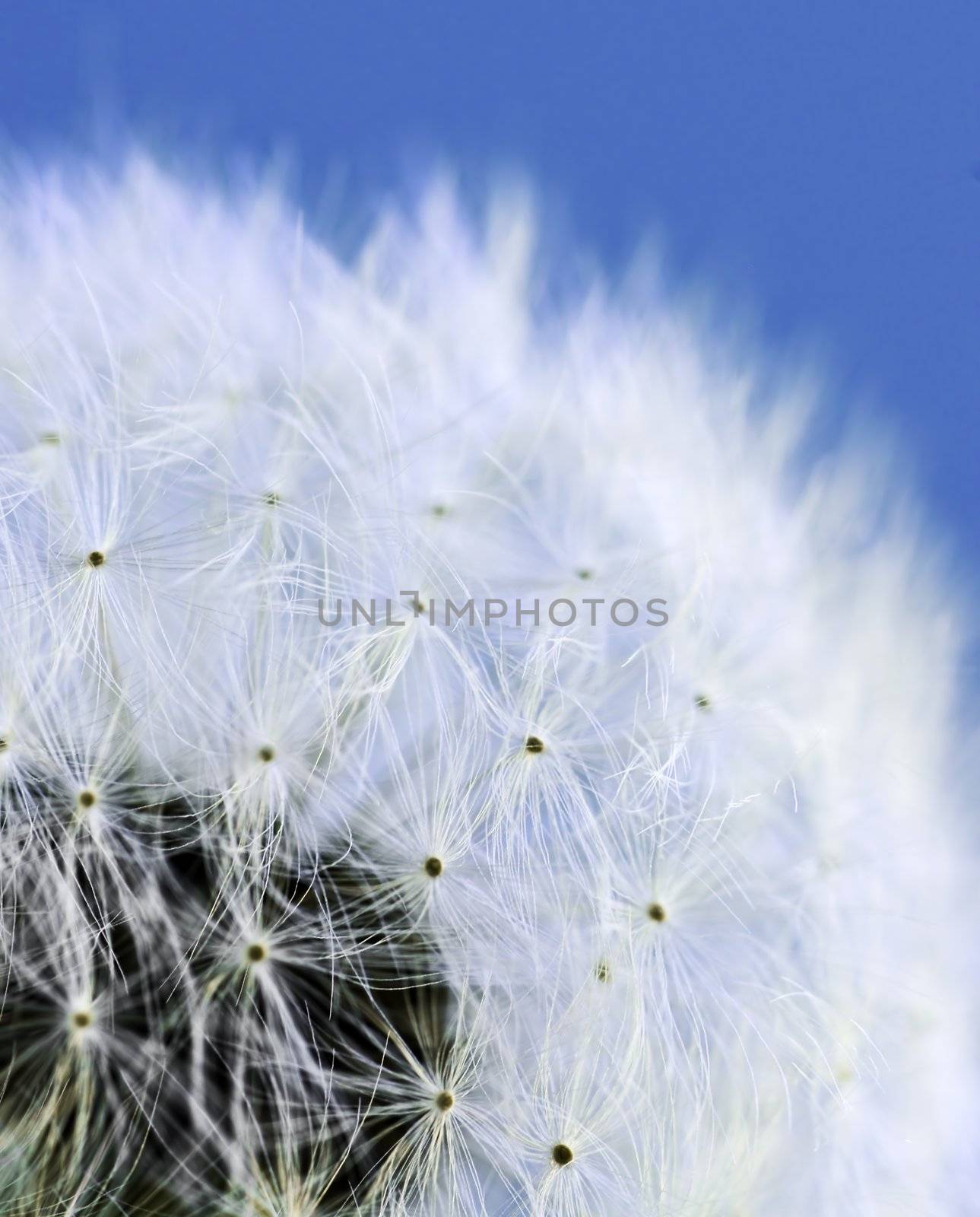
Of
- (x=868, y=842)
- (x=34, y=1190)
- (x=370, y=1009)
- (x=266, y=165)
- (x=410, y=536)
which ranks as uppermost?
(x=266, y=165)

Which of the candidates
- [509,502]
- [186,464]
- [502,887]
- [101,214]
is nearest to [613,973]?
[502,887]

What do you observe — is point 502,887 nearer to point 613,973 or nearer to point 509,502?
point 613,973

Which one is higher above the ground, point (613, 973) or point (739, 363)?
point (739, 363)

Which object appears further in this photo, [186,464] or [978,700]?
[978,700]

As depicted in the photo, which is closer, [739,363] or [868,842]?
[868,842]

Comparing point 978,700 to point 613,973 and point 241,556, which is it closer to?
point 613,973

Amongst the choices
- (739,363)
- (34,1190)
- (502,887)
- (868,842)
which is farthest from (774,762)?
(34,1190)
